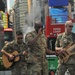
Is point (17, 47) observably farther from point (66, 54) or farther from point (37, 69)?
point (66, 54)

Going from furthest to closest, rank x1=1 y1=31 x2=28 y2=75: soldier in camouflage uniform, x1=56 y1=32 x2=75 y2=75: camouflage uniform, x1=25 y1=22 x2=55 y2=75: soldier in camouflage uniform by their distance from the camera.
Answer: x1=56 y1=32 x2=75 y2=75: camouflage uniform, x1=1 y1=31 x2=28 y2=75: soldier in camouflage uniform, x1=25 y1=22 x2=55 y2=75: soldier in camouflage uniform

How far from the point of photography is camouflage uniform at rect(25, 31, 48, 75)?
7.80 m

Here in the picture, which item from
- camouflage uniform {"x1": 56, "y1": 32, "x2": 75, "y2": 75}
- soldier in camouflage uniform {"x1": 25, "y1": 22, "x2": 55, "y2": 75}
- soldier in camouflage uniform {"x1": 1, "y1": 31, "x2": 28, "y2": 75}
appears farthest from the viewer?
camouflage uniform {"x1": 56, "y1": 32, "x2": 75, "y2": 75}

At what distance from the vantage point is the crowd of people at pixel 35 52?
779cm

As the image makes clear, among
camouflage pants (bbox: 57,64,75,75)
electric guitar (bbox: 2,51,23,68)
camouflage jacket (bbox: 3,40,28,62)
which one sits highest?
camouflage jacket (bbox: 3,40,28,62)

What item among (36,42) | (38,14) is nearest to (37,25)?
(36,42)

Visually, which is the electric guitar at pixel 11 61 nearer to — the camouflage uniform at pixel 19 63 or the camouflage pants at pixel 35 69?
the camouflage uniform at pixel 19 63

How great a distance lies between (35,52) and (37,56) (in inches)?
3.9

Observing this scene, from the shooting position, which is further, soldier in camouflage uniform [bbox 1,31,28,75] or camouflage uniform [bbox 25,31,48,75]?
soldier in camouflage uniform [bbox 1,31,28,75]

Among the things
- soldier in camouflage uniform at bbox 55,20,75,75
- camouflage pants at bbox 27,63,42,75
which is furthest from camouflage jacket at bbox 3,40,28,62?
soldier in camouflage uniform at bbox 55,20,75,75

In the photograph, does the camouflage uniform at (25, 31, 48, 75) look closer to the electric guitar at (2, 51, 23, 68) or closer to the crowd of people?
the crowd of people

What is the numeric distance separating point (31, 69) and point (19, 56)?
0.39 m

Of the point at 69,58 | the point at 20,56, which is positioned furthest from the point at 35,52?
the point at 69,58

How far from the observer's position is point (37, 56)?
783cm
